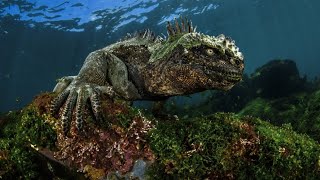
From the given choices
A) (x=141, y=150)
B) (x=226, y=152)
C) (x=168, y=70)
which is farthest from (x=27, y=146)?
(x=226, y=152)

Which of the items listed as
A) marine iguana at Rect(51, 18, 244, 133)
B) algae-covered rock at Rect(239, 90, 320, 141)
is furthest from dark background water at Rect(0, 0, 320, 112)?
marine iguana at Rect(51, 18, 244, 133)

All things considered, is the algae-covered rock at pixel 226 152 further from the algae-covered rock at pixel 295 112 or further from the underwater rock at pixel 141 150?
the algae-covered rock at pixel 295 112

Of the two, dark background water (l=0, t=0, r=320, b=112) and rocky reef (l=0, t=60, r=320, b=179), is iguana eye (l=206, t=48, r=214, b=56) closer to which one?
rocky reef (l=0, t=60, r=320, b=179)

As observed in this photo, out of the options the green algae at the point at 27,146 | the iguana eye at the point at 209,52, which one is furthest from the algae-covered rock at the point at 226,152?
the green algae at the point at 27,146

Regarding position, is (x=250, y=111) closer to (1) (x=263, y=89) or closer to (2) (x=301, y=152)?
(1) (x=263, y=89)

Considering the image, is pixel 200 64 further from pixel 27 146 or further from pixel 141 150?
pixel 27 146


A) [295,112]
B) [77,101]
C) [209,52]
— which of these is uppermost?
[209,52]
